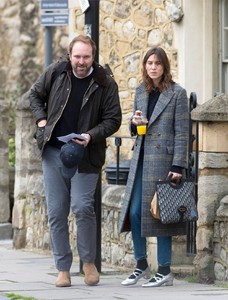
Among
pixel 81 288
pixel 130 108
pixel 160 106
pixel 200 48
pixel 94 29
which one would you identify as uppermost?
pixel 200 48

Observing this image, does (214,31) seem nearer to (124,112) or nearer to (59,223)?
(124,112)

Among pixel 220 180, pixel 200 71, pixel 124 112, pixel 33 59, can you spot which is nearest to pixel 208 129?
pixel 220 180

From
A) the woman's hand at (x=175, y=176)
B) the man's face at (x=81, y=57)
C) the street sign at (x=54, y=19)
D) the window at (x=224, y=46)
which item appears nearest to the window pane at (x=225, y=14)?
the window at (x=224, y=46)

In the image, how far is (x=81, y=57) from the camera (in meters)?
10.0

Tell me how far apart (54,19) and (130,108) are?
5.04ft

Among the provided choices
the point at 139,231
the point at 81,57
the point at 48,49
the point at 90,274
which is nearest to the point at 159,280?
the point at 139,231

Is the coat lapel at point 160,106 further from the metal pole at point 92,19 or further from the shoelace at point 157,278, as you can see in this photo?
the metal pole at point 92,19

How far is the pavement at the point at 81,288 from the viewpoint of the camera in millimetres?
9367

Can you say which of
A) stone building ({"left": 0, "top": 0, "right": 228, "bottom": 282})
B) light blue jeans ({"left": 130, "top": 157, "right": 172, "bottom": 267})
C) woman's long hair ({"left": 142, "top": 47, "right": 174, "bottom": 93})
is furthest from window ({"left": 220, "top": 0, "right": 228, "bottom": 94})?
light blue jeans ({"left": 130, "top": 157, "right": 172, "bottom": 267})

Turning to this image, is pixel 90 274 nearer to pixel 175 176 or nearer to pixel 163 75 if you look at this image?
pixel 175 176

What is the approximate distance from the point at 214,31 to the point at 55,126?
450 cm

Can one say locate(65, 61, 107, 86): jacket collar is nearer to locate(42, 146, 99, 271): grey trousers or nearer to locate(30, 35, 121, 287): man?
locate(30, 35, 121, 287): man

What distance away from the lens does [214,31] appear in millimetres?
14117

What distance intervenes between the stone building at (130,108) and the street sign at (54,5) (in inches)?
18.1
